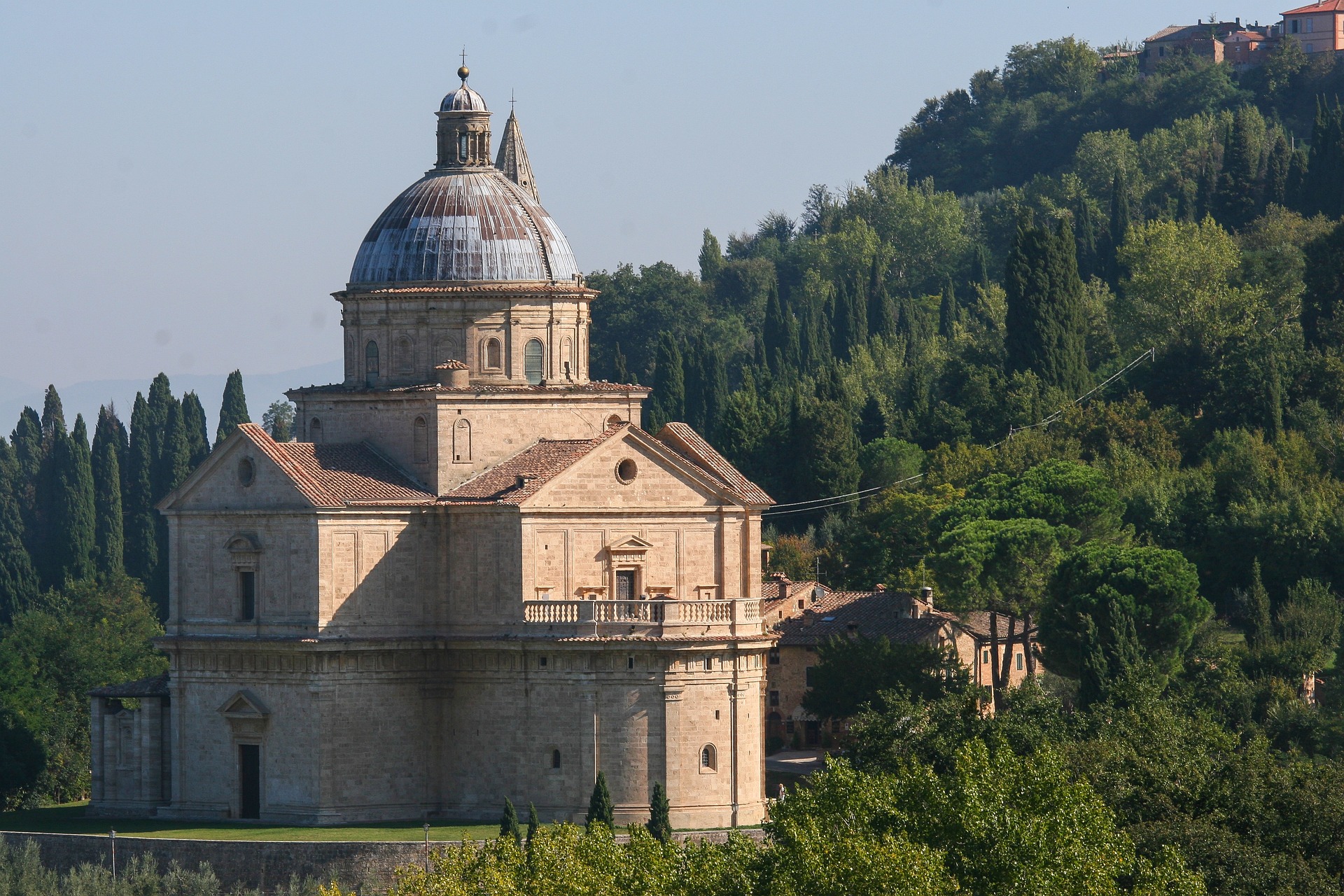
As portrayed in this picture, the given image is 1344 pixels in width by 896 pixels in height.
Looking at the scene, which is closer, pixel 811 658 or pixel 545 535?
pixel 545 535

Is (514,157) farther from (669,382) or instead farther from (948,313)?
(948,313)

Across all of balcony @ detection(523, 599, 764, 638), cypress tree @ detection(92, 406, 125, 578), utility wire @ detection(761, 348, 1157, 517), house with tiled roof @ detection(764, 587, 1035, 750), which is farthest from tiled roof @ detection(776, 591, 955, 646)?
cypress tree @ detection(92, 406, 125, 578)

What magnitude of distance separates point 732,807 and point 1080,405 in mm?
38582

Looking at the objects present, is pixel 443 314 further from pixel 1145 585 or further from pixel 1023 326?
pixel 1023 326

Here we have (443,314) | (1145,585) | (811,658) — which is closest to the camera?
(443,314)

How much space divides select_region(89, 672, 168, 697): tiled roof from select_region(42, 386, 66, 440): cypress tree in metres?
50.0

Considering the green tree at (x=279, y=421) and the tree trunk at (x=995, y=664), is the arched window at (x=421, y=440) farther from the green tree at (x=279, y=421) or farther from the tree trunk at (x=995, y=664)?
the green tree at (x=279, y=421)

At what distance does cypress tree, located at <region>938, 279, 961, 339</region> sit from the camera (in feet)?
445

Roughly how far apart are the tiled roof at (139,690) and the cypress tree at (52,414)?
1968 inches

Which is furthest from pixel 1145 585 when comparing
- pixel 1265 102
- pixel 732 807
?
pixel 1265 102

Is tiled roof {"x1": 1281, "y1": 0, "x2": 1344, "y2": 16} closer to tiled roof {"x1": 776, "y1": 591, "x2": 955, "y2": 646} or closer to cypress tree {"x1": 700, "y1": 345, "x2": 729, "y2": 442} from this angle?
cypress tree {"x1": 700, "y1": 345, "x2": 729, "y2": 442}

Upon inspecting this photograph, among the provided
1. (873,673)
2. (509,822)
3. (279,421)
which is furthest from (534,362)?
(279,421)

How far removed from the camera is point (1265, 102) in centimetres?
16725

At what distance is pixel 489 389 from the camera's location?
6912 centimetres
